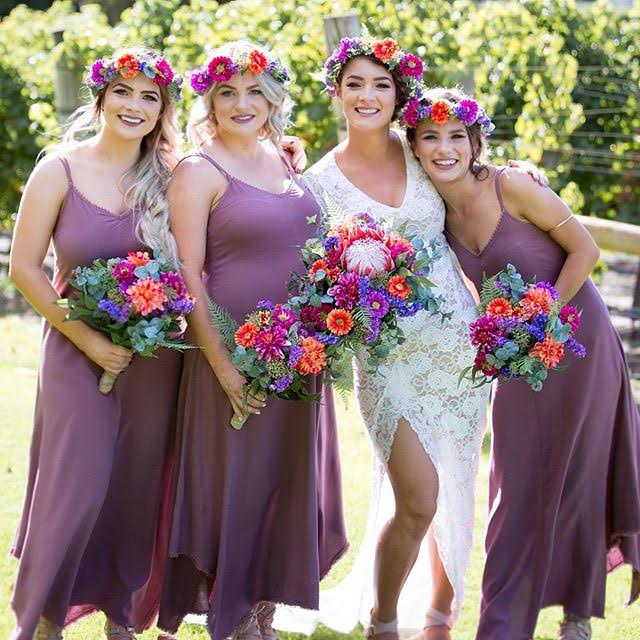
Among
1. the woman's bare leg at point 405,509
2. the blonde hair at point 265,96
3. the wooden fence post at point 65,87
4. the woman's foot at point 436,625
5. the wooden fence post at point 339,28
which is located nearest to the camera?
the blonde hair at point 265,96

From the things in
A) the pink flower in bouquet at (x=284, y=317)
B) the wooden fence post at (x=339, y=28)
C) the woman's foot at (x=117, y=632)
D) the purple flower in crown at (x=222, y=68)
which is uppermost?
the wooden fence post at (x=339, y=28)

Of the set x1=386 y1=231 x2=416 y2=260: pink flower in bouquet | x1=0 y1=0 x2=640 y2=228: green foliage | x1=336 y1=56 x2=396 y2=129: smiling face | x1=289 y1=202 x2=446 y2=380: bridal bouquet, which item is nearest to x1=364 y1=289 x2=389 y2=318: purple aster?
x1=289 y1=202 x2=446 y2=380: bridal bouquet

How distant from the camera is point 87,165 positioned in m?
4.21

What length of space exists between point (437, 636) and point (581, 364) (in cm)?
134

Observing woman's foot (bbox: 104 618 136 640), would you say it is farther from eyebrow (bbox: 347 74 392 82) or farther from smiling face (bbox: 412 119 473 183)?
eyebrow (bbox: 347 74 392 82)

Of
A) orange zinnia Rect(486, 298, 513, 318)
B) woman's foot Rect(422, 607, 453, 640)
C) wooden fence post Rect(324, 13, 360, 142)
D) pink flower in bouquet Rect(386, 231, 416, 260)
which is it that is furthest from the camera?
wooden fence post Rect(324, 13, 360, 142)

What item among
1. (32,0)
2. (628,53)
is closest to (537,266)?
(628,53)

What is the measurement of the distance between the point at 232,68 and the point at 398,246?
3.25 feet

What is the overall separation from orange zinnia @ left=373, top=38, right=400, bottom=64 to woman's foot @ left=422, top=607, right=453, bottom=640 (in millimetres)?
2393

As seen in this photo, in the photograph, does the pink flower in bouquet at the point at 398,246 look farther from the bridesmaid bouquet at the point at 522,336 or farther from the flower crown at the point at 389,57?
the flower crown at the point at 389,57

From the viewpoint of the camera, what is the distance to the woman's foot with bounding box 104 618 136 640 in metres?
4.45

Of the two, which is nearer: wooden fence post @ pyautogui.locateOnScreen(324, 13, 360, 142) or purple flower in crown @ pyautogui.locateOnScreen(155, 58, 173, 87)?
purple flower in crown @ pyautogui.locateOnScreen(155, 58, 173, 87)

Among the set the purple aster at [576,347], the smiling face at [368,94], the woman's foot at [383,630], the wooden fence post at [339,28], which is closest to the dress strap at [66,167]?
the smiling face at [368,94]

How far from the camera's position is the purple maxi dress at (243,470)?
4277mm
